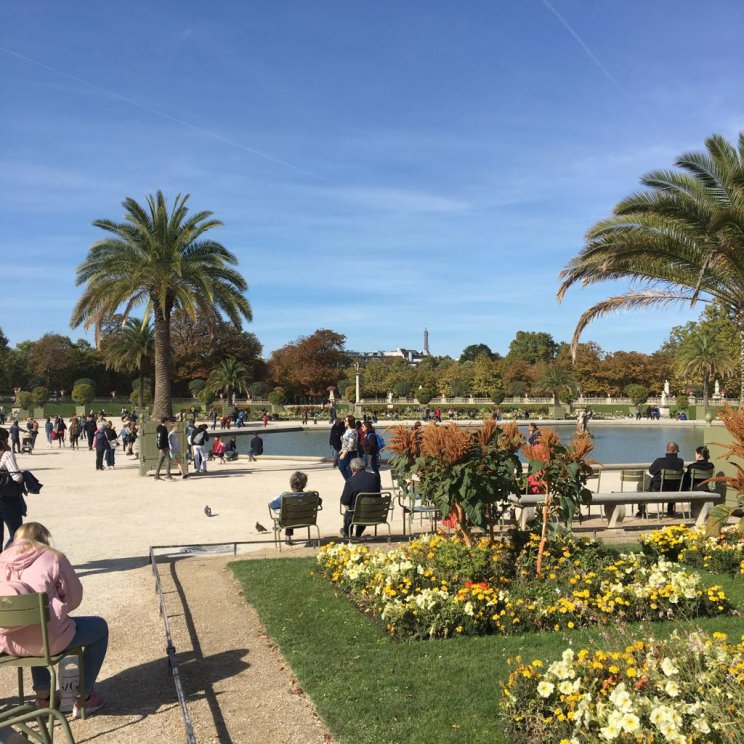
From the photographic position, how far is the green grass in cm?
411

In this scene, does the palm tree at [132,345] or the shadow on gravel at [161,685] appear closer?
the shadow on gravel at [161,685]

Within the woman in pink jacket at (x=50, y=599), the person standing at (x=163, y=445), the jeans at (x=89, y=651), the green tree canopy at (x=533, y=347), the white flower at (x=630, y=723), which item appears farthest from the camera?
the green tree canopy at (x=533, y=347)

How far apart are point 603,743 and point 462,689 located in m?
1.34

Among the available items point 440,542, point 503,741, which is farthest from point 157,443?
point 503,741

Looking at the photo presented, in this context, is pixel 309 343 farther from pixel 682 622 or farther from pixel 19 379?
pixel 682 622

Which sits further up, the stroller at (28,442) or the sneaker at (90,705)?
the stroller at (28,442)

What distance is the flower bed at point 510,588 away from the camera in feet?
18.5

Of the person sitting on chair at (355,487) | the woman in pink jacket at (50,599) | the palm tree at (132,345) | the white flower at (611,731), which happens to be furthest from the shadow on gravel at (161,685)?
the palm tree at (132,345)

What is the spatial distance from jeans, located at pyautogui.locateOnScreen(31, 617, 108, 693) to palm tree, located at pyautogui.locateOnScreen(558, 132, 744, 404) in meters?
10.6

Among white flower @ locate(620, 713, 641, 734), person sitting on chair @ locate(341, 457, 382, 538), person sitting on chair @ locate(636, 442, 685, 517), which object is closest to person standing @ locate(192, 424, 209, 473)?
person sitting on chair @ locate(341, 457, 382, 538)

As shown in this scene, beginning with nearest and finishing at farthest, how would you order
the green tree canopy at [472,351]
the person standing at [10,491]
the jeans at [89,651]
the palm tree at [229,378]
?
the jeans at [89,651], the person standing at [10,491], the palm tree at [229,378], the green tree canopy at [472,351]

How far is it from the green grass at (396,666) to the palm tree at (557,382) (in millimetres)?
62497

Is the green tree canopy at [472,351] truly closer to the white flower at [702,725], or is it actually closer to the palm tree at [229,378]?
the palm tree at [229,378]

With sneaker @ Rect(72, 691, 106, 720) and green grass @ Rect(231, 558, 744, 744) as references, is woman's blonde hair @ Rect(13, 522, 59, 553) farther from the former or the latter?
green grass @ Rect(231, 558, 744, 744)
